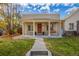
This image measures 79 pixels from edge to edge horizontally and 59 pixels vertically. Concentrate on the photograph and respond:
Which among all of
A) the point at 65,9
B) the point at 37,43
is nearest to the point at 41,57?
the point at 37,43

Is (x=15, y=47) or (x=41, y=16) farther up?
(x=41, y=16)

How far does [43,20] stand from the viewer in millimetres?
7445

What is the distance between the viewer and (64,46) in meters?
7.48

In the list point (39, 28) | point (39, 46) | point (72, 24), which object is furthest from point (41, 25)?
point (72, 24)

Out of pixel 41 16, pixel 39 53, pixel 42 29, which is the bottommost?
pixel 39 53

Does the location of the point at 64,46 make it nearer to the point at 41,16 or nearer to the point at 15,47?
the point at 41,16

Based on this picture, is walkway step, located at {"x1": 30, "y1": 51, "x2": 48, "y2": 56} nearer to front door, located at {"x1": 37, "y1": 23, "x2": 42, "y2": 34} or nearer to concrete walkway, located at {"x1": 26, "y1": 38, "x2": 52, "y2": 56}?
concrete walkway, located at {"x1": 26, "y1": 38, "x2": 52, "y2": 56}

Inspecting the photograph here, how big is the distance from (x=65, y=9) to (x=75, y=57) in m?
0.68

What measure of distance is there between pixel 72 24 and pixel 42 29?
43 centimetres

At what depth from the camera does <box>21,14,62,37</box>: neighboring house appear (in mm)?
7445

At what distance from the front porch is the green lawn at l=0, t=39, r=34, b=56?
0.38 ft

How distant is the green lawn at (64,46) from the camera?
7.45 metres

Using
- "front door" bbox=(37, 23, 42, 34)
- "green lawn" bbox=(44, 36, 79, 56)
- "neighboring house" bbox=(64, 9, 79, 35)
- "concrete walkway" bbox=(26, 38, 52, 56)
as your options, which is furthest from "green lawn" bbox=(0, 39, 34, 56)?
"neighboring house" bbox=(64, 9, 79, 35)

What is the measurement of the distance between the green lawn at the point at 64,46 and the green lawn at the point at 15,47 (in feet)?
0.88
